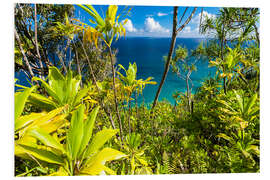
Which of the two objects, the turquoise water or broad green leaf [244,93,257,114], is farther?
the turquoise water

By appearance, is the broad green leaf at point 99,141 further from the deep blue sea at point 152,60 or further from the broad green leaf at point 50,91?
the deep blue sea at point 152,60

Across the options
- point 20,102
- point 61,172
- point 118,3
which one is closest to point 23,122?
point 20,102

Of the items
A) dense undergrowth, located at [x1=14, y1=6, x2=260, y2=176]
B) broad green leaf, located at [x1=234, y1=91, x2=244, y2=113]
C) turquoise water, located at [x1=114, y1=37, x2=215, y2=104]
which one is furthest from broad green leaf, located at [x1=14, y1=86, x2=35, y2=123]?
broad green leaf, located at [x1=234, y1=91, x2=244, y2=113]

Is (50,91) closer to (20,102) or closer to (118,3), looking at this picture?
(20,102)

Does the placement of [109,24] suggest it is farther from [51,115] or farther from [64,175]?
[64,175]

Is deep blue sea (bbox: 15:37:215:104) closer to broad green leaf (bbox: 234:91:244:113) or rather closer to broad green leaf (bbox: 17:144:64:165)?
broad green leaf (bbox: 234:91:244:113)

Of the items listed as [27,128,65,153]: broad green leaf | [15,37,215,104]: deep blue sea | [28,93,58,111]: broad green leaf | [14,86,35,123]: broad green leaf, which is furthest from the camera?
[15,37,215,104]: deep blue sea
